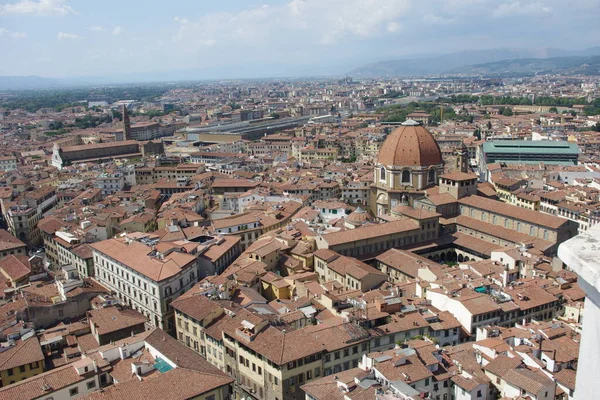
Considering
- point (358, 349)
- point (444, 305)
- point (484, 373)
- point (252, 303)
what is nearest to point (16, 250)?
point (252, 303)

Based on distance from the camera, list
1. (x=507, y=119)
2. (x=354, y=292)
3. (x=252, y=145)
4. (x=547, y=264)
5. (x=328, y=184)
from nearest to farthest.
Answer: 1. (x=354, y=292)
2. (x=547, y=264)
3. (x=328, y=184)
4. (x=252, y=145)
5. (x=507, y=119)

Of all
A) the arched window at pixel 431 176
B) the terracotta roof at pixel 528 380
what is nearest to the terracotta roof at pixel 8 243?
the arched window at pixel 431 176

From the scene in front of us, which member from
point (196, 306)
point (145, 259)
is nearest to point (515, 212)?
point (196, 306)

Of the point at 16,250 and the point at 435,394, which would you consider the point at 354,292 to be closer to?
the point at 435,394

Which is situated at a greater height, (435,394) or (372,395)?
(372,395)

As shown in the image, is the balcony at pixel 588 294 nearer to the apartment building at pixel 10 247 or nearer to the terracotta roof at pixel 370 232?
the terracotta roof at pixel 370 232

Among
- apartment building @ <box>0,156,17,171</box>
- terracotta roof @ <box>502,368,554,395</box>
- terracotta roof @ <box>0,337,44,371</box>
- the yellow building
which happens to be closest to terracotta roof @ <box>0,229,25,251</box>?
terracotta roof @ <box>0,337,44,371</box>

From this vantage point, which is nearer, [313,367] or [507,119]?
[313,367]
